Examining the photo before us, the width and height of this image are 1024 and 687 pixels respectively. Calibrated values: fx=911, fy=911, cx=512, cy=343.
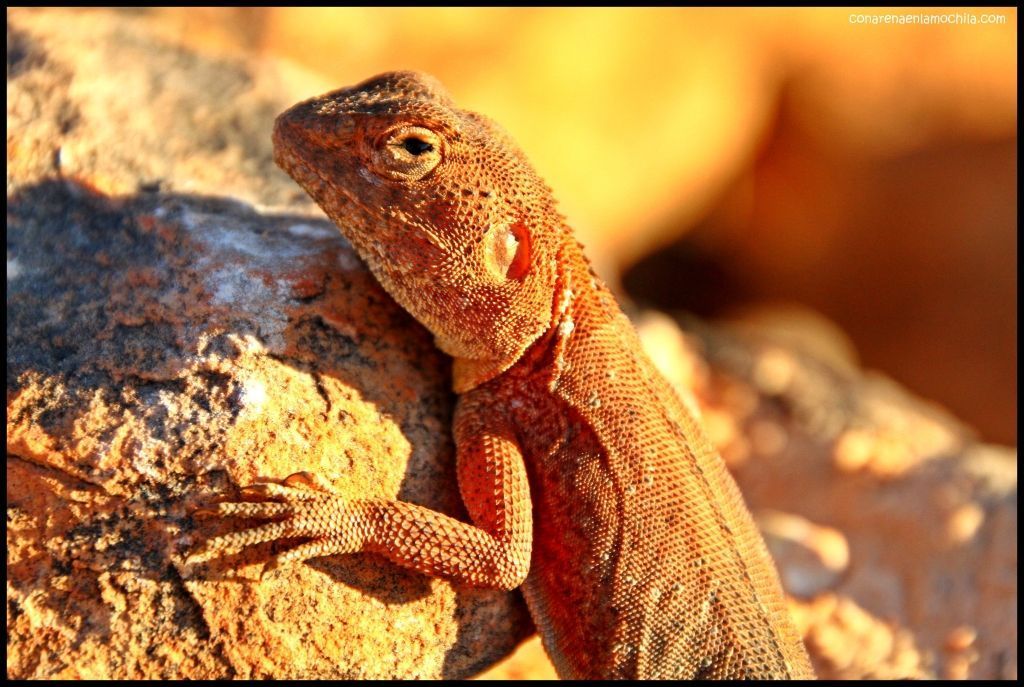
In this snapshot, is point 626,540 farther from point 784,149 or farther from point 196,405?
point 784,149

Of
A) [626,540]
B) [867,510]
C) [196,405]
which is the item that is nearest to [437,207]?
[196,405]

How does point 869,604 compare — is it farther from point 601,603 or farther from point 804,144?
point 804,144

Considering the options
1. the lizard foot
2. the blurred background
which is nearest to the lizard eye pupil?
the lizard foot

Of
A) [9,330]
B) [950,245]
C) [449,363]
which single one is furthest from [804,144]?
[9,330]

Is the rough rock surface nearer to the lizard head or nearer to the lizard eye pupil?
the lizard head

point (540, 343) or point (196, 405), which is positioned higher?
point (540, 343)

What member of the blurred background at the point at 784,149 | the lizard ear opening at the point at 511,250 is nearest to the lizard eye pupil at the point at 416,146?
the lizard ear opening at the point at 511,250
